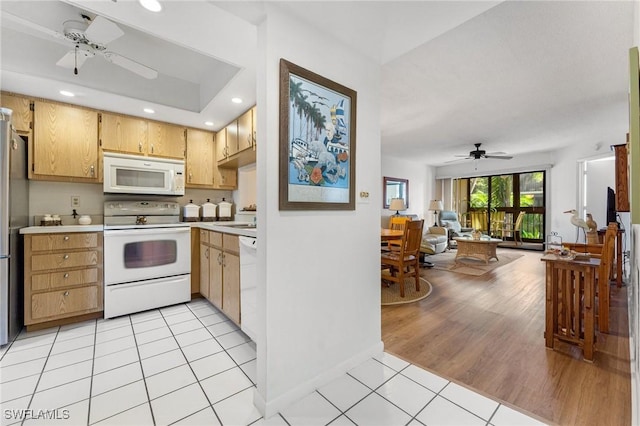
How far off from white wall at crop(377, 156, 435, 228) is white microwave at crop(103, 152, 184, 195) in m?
4.62

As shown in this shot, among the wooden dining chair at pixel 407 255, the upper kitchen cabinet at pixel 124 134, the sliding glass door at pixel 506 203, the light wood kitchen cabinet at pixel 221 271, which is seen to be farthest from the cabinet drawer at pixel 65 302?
the sliding glass door at pixel 506 203

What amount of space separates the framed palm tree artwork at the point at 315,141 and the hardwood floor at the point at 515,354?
130 cm

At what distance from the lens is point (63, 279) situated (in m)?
2.42

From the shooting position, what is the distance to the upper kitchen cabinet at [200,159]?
340 cm

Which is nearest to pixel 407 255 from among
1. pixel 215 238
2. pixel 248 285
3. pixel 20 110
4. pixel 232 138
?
pixel 248 285

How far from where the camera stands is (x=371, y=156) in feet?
6.27

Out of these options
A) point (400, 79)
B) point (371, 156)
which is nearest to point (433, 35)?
point (371, 156)

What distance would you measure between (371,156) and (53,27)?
2612mm

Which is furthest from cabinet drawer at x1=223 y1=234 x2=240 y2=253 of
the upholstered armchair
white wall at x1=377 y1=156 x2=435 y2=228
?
the upholstered armchair

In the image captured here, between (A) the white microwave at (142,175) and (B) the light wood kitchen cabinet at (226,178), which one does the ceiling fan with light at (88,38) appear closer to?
(A) the white microwave at (142,175)

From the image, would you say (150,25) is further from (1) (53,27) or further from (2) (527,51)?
(2) (527,51)

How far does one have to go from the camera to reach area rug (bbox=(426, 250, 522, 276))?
440cm

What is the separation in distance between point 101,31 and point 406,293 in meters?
3.64

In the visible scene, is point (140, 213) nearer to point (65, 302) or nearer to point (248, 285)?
point (65, 302)
